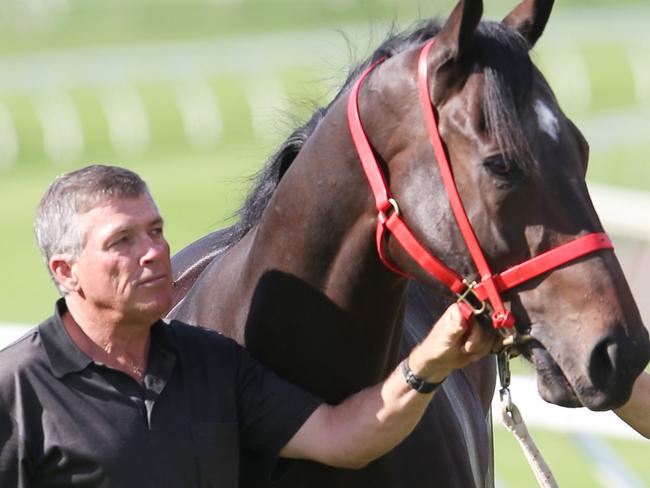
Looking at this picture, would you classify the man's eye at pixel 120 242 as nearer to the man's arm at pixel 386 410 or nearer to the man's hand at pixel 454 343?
Answer: the man's arm at pixel 386 410

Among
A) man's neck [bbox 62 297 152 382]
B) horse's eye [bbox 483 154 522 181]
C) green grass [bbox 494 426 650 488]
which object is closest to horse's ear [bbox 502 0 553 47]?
horse's eye [bbox 483 154 522 181]

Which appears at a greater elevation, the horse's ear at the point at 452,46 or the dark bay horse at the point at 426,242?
the horse's ear at the point at 452,46

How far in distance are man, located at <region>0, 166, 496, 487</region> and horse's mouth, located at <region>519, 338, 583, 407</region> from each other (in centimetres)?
16

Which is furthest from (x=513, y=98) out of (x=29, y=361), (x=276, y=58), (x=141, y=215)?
(x=276, y=58)

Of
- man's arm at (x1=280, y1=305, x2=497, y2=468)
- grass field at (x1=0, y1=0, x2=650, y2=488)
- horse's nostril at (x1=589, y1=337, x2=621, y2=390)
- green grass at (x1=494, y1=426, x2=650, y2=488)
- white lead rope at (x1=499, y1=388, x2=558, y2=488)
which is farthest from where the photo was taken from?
grass field at (x1=0, y1=0, x2=650, y2=488)

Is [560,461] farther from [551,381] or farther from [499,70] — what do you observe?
[499,70]

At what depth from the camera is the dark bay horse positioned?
9.60 ft

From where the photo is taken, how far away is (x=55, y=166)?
18.4m

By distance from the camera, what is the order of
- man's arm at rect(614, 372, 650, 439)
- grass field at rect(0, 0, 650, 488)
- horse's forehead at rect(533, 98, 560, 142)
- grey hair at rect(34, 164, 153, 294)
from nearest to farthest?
horse's forehead at rect(533, 98, 560, 142)
grey hair at rect(34, 164, 153, 294)
man's arm at rect(614, 372, 650, 439)
grass field at rect(0, 0, 650, 488)

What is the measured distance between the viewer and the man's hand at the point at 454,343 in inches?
121

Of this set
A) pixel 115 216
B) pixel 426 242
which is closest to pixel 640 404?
pixel 426 242

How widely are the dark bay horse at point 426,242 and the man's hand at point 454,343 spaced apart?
0.29 feet

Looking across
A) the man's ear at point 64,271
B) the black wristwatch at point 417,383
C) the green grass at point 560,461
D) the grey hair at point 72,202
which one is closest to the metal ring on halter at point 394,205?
the black wristwatch at point 417,383

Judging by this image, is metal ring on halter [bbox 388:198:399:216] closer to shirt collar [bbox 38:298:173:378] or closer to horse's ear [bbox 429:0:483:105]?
horse's ear [bbox 429:0:483:105]
